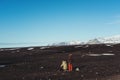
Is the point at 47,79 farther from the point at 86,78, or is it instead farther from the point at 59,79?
the point at 86,78

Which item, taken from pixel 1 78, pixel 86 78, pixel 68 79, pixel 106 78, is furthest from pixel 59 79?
pixel 1 78

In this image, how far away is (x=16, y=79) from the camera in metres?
24.2

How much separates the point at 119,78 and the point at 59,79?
18.0 ft

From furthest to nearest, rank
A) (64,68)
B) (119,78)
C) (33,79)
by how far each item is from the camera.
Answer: (64,68) < (33,79) < (119,78)

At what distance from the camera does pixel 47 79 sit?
23312 millimetres

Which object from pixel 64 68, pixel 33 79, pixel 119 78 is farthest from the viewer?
pixel 64 68

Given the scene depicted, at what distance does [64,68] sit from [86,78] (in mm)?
7078

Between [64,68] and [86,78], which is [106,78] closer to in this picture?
[86,78]

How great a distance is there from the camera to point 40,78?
79.0 ft

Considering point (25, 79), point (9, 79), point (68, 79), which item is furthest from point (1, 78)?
point (68, 79)

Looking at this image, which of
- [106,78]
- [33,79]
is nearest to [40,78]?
[33,79]

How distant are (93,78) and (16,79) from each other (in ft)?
24.7

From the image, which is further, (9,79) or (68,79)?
(9,79)

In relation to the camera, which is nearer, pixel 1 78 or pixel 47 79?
pixel 47 79
